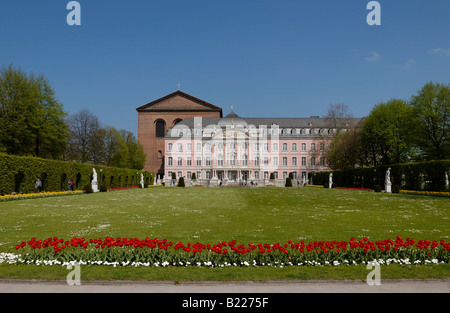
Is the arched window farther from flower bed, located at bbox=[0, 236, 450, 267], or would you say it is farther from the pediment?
flower bed, located at bbox=[0, 236, 450, 267]

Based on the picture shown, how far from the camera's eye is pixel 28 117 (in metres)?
35.8

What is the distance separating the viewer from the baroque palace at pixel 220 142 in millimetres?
67688

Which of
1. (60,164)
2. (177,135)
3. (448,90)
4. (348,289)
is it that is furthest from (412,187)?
(177,135)

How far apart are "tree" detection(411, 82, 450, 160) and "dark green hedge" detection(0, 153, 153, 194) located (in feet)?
121

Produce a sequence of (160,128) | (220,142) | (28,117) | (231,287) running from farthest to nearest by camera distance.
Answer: (160,128), (220,142), (28,117), (231,287)

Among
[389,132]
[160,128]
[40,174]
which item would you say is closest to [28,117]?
[40,174]

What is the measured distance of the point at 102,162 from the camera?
58.4 meters

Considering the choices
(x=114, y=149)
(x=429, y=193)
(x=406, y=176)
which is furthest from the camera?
(x=114, y=149)

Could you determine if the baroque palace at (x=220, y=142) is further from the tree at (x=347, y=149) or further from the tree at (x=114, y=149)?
the tree at (x=347, y=149)

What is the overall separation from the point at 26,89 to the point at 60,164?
1194 centimetres

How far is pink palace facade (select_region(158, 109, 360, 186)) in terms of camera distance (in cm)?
6756

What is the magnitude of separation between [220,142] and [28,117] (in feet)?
124

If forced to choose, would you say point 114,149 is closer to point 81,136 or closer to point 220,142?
point 81,136

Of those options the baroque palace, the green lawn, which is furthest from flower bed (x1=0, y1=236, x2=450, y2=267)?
the baroque palace
